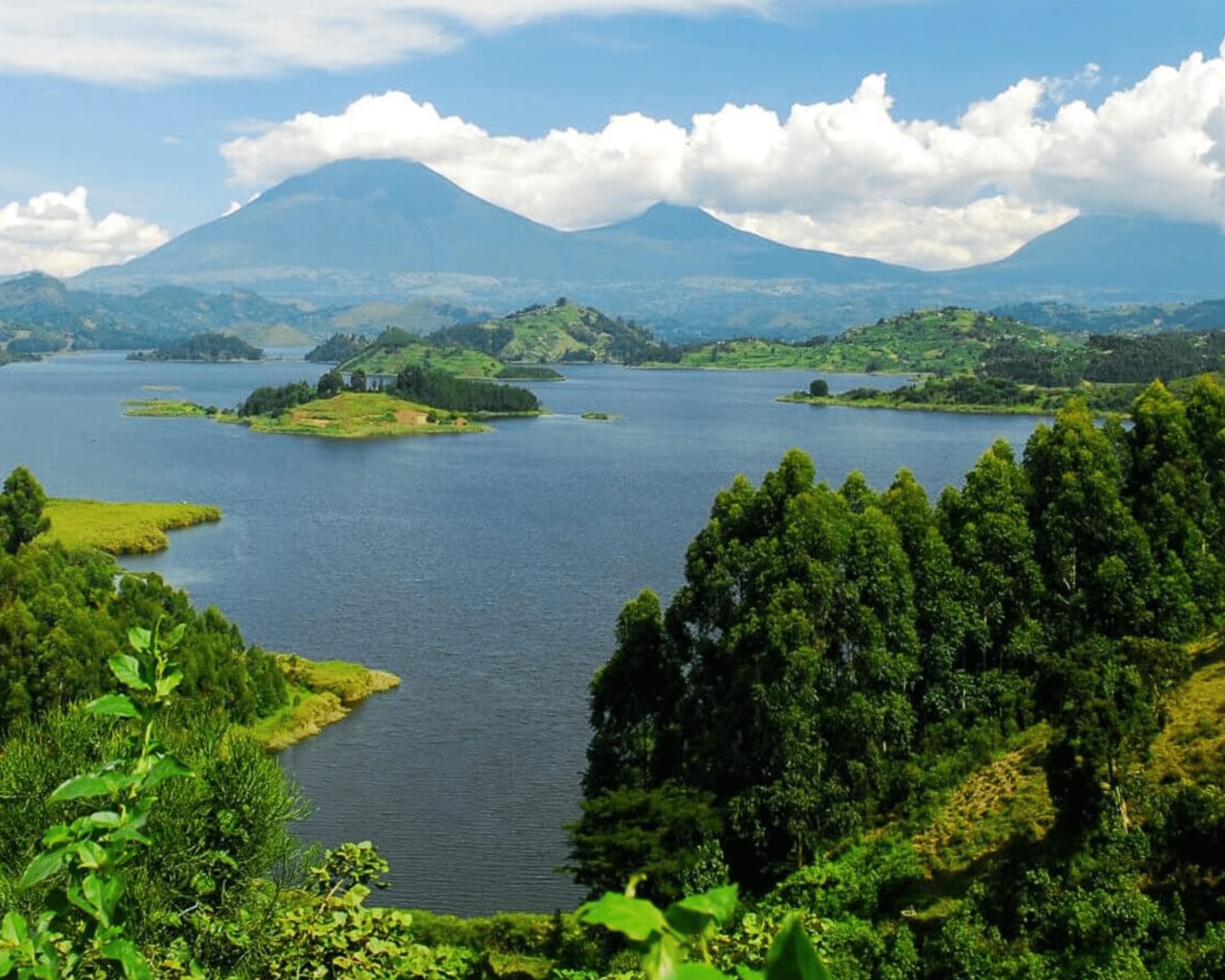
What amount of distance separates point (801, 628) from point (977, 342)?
188m

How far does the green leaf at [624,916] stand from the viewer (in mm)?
1475

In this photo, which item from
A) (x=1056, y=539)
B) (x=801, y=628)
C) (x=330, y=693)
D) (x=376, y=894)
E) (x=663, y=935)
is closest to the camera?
(x=663, y=935)

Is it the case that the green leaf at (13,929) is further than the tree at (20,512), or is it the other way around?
the tree at (20,512)

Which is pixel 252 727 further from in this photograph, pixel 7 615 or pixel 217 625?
pixel 7 615

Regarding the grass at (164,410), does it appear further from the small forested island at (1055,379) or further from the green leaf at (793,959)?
the green leaf at (793,959)

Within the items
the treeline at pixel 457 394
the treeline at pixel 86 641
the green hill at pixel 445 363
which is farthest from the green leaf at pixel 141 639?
the green hill at pixel 445 363

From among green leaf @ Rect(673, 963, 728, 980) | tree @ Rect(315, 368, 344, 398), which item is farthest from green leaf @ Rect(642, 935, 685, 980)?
tree @ Rect(315, 368, 344, 398)

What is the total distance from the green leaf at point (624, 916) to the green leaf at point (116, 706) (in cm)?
183

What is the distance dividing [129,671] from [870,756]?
18386mm

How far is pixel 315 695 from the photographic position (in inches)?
1366

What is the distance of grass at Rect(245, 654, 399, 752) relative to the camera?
107ft

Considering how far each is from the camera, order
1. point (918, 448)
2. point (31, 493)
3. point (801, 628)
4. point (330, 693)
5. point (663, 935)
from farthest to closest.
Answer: point (918, 448) → point (31, 493) → point (330, 693) → point (801, 628) → point (663, 935)

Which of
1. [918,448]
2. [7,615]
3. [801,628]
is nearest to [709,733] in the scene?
[801,628]

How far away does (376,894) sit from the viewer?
79.3 feet
